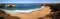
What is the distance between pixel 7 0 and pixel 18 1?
4.4 inches

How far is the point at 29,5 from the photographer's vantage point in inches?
44.5

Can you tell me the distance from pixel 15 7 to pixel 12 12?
59 millimetres

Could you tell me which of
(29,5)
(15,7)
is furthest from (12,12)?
(29,5)

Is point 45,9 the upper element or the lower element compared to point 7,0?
lower

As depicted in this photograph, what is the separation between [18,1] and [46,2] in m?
0.28

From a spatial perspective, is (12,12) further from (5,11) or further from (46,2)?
(46,2)

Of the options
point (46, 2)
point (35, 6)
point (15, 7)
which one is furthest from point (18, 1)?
point (46, 2)

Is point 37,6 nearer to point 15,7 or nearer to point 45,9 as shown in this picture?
point 45,9

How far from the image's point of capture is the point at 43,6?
3.69 ft

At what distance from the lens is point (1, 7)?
1126 mm

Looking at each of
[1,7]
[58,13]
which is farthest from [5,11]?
[58,13]

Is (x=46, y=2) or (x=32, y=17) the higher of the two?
(x=46, y=2)

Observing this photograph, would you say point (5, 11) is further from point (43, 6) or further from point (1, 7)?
point (43, 6)

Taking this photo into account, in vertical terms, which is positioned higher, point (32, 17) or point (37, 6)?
point (37, 6)
